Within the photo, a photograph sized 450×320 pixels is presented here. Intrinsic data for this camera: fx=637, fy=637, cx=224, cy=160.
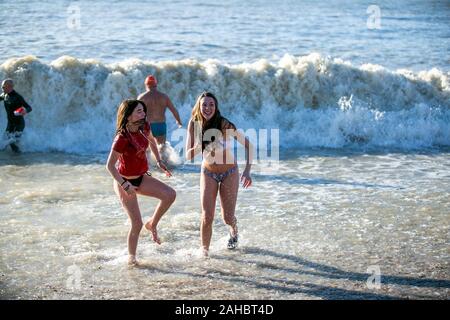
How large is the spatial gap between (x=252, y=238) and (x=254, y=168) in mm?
4087

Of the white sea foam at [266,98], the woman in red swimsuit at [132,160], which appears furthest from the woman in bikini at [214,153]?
the white sea foam at [266,98]

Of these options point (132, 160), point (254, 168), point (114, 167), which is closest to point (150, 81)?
point (254, 168)

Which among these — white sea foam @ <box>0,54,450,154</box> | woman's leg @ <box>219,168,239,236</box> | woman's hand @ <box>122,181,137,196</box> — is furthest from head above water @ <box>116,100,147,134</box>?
white sea foam @ <box>0,54,450,154</box>

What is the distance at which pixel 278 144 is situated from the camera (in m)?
14.3

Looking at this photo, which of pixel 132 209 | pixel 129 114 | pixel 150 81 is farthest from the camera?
pixel 150 81

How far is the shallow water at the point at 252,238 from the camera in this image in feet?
20.9

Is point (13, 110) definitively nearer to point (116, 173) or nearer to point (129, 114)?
point (129, 114)

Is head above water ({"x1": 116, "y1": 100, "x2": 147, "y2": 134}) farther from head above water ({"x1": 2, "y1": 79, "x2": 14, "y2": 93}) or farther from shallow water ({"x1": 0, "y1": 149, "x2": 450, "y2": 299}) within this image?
head above water ({"x1": 2, "y1": 79, "x2": 14, "y2": 93})

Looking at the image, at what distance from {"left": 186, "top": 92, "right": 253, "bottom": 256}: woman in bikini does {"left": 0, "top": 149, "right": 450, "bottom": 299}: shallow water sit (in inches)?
29.5

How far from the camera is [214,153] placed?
22.3 feet

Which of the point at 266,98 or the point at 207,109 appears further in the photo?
the point at 266,98

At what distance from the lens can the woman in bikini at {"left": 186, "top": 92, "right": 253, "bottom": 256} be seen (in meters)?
6.68

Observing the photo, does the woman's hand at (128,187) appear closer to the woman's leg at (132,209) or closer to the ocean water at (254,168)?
the woman's leg at (132,209)

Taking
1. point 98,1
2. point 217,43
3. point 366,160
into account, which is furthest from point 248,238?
point 98,1
